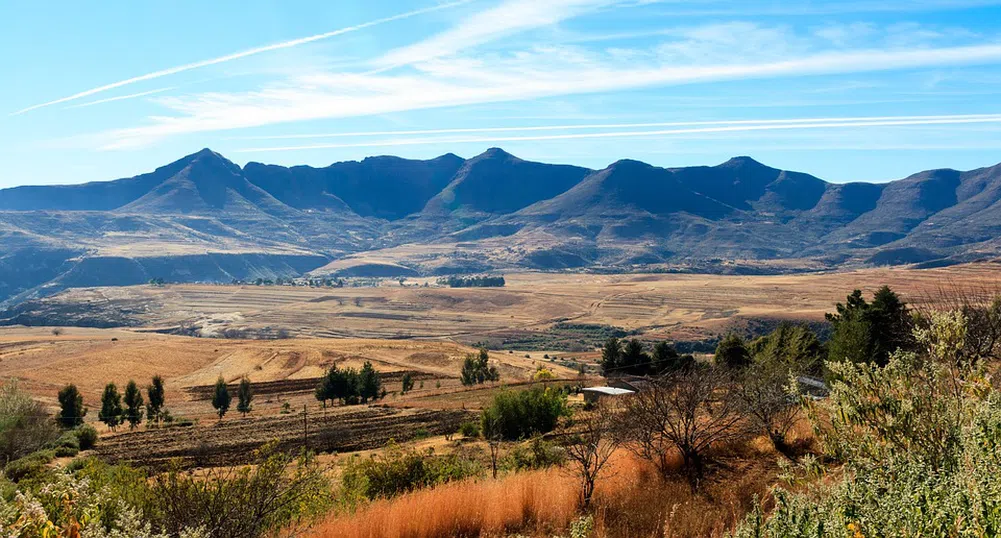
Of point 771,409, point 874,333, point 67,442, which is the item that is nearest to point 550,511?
point 771,409

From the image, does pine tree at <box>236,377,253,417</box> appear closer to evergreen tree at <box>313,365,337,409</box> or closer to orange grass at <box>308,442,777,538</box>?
evergreen tree at <box>313,365,337,409</box>

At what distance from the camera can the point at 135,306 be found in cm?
19312

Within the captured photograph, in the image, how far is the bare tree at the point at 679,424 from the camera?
42.4 ft

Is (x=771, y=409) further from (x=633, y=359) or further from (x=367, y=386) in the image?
(x=367, y=386)

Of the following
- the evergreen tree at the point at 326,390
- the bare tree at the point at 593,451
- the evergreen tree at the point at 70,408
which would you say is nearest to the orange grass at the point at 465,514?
the bare tree at the point at 593,451

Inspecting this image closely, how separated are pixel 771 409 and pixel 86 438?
144 feet

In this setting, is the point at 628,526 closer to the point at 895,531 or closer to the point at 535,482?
the point at 535,482

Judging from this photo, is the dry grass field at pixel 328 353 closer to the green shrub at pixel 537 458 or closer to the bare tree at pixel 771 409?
the green shrub at pixel 537 458

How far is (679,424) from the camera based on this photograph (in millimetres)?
13359

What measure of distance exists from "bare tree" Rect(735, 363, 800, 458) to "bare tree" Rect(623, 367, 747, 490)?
34 cm

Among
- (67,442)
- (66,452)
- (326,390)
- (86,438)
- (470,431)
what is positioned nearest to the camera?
(66,452)

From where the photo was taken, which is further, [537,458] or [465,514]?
[537,458]

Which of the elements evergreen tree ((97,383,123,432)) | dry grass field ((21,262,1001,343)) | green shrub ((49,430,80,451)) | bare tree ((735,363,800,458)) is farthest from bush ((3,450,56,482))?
dry grass field ((21,262,1001,343))

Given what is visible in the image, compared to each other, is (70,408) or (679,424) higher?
(679,424)
